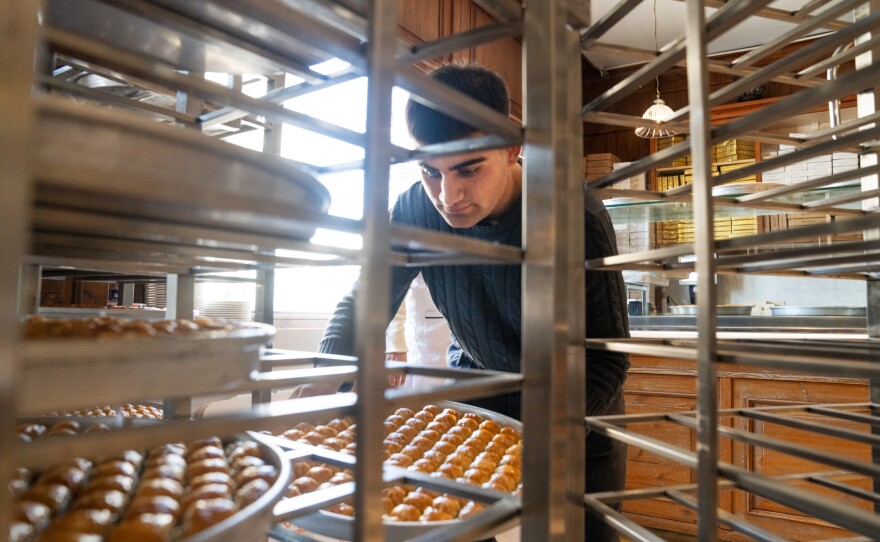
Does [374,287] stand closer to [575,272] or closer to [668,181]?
[575,272]

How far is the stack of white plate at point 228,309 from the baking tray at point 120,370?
84.7 inches

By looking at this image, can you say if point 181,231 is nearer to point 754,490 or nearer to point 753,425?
point 754,490

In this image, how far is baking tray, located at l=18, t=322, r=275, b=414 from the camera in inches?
9.3

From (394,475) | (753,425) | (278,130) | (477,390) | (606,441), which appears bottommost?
(753,425)

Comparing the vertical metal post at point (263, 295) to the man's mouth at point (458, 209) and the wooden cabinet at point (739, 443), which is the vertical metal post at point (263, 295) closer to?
the man's mouth at point (458, 209)

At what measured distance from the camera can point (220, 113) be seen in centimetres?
81

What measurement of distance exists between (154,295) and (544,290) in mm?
2323

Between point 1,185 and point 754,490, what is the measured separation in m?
0.55

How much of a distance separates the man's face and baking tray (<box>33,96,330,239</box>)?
0.98m

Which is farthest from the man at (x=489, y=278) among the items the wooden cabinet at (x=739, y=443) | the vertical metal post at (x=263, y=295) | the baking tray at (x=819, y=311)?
the baking tray at (x=819, y=311)

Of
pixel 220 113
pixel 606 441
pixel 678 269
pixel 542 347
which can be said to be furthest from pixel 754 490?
pixel 606 441

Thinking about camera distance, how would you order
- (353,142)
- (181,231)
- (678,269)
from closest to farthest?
1. (181,231)
2. (353,142)
3. (678,269)

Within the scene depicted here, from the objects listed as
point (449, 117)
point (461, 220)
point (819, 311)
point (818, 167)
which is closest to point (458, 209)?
point (461, 220)

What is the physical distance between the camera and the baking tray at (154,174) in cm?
24
